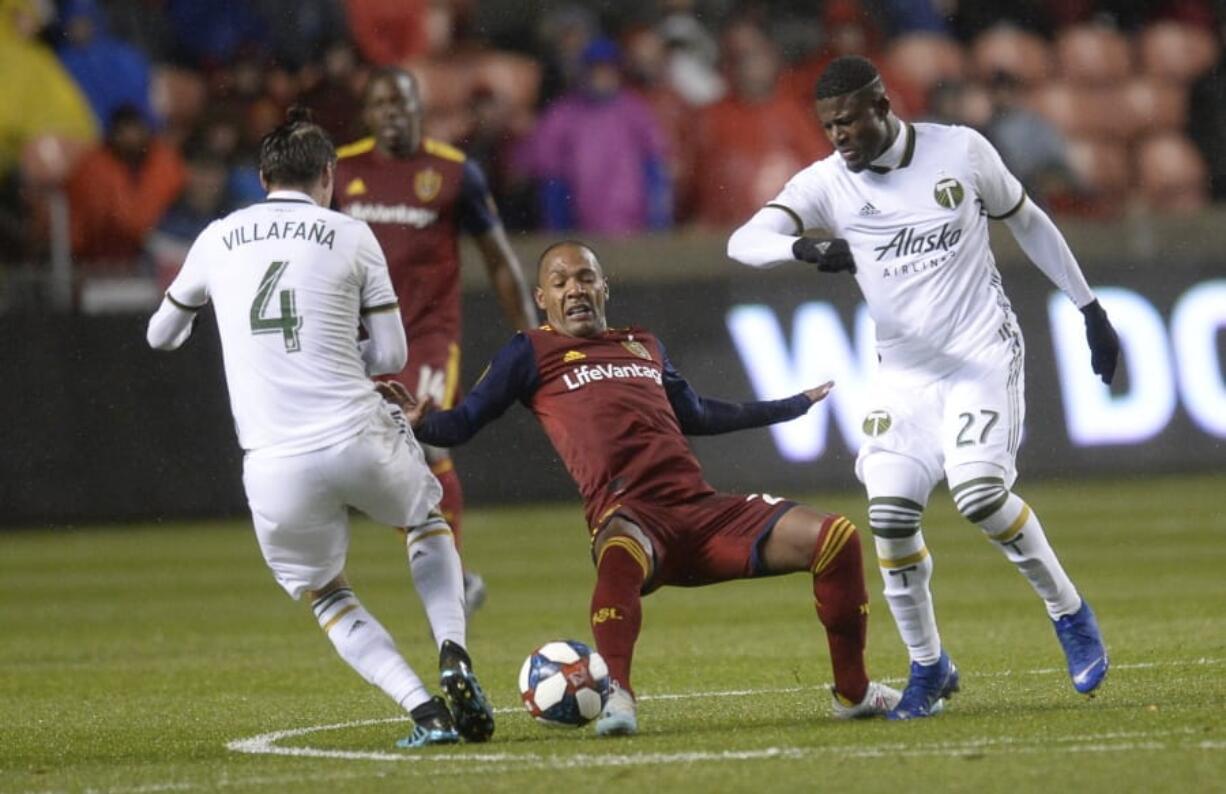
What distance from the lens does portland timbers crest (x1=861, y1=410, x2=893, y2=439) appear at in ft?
25.6

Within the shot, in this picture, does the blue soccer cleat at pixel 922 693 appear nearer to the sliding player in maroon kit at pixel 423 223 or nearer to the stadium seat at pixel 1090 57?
the sliding player in maroon kit at pixel 423 223

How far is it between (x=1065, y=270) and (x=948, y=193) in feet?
1.81

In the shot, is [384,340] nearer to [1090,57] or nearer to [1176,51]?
[1090,57]

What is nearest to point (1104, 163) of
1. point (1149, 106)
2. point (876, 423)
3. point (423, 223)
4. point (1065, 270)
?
point (1149, 106)

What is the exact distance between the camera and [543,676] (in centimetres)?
720

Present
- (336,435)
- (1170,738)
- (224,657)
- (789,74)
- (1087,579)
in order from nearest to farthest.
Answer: (1170,738)
(336,435)
(224,657)
(1087,579)
(789,74)

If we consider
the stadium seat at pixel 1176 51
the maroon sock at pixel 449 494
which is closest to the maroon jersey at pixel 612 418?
the maroon sock at pixel 449 494

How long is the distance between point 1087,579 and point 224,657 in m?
4.75

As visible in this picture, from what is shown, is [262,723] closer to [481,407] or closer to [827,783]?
[481,407]

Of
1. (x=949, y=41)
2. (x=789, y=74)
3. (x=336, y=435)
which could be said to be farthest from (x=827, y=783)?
(x=949, y=41)

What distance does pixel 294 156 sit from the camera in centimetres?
740

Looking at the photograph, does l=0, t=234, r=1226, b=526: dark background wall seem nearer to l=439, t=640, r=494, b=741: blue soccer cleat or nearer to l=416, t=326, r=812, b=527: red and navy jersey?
l=416, t=326, r=812, b=527: red and navy jersey

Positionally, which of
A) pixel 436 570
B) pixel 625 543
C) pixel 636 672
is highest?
pixel 625 543

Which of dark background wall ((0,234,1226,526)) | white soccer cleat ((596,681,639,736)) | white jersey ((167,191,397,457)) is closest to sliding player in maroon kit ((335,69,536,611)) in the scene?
white jersey ((167,191,397,457))
